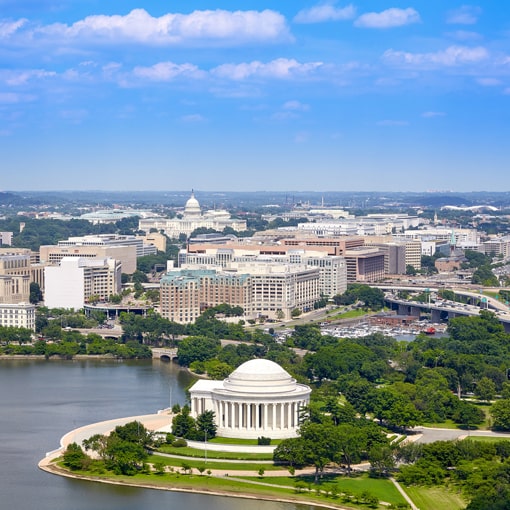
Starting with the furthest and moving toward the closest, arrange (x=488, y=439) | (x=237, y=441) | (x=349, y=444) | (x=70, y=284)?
(x=70, y=284) → (x=488, y=439) → (x=237, y=441) → (x=349, y=444)

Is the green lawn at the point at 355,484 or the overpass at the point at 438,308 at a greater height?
the overpass at the point at 438,308

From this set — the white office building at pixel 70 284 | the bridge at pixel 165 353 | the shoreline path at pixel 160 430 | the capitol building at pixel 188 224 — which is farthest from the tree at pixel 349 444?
the capitol building at pixel 188 224

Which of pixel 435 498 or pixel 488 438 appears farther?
pixel 488 438

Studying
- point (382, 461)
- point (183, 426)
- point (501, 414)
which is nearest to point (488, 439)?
point (501, 414)

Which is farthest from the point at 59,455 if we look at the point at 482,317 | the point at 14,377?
the point at 482,317

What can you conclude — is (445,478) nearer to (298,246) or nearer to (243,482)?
(243,482)

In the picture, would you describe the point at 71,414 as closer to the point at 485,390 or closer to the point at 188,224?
the point at 485,390

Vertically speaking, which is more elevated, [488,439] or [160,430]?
[160,430]

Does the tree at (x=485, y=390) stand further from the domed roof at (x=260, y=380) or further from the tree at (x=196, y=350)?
the tree at (x=196, y=350)

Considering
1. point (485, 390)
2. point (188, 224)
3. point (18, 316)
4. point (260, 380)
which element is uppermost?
point (188, 224)
